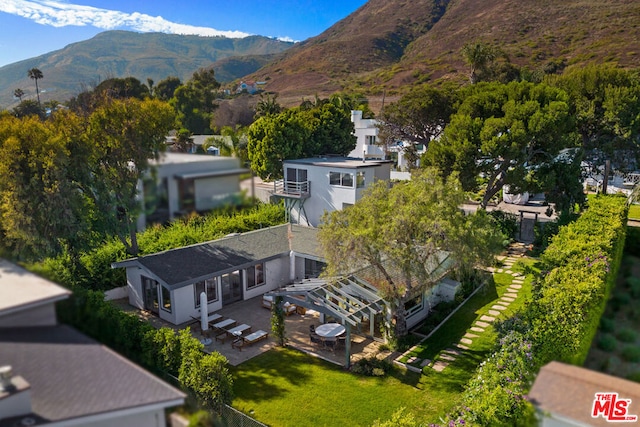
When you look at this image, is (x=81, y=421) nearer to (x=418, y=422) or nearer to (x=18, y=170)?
(x=418, y=422)

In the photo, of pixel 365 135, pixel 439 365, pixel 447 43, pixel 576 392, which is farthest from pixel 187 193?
pixel 447 43

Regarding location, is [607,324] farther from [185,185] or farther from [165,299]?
[165,299]

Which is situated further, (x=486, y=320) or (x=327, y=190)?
(x=327, y=190)

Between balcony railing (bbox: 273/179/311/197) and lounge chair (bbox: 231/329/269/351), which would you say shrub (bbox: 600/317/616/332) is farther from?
balcony railing (bbox: 273/179/311/197)

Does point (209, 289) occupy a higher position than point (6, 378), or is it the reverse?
point (6, 378)

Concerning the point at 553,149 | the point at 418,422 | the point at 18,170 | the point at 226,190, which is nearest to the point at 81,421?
the point at 226,190

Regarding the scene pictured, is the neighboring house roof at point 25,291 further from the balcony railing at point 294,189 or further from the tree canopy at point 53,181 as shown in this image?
the balcony railing at point 294,189

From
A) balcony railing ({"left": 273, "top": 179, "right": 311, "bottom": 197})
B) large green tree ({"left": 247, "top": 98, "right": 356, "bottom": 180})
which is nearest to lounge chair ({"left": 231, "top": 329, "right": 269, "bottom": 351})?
balcony railing ({"left": 273, "top": 179, "right": 311, "bottom": 197})

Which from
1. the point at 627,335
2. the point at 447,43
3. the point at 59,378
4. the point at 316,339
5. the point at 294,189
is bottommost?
the point at 316,339
